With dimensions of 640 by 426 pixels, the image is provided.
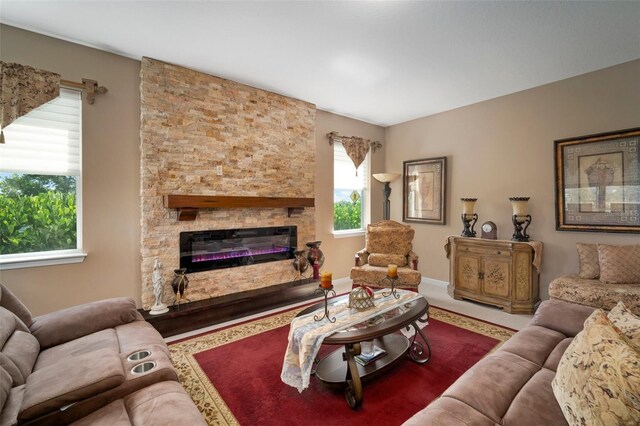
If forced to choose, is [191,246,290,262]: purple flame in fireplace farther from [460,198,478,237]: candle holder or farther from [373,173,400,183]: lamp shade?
[460,198,478,237]: candle holder

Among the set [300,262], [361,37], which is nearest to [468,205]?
[300,262]

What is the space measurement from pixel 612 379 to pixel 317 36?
305 centimetres

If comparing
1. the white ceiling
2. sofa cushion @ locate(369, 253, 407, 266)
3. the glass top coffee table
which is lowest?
the glass top coffee table

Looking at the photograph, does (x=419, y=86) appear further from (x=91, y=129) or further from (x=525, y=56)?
(x=91, y=129)

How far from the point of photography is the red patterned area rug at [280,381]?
188cm

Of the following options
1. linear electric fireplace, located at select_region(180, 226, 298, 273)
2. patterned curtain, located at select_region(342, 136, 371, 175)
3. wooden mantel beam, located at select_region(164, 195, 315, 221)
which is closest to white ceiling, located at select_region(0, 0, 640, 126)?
patterned curtain, located at select_region(342, 136, 371, 175)

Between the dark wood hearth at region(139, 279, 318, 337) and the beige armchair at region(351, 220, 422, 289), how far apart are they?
2.56 ft

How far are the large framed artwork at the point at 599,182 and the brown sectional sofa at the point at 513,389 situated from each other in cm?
200

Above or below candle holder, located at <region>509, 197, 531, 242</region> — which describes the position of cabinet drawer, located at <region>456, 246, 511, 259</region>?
below

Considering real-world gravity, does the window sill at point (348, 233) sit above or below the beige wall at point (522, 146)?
below

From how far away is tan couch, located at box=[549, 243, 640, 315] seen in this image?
9.02 feet

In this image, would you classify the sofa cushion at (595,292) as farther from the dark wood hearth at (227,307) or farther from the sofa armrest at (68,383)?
the sofa armrest at (68,383)

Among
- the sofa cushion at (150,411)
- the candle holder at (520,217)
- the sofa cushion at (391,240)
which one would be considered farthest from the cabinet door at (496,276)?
the sofa cushion at (150,411)

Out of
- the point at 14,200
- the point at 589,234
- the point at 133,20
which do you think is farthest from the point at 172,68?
the point at 589,234
